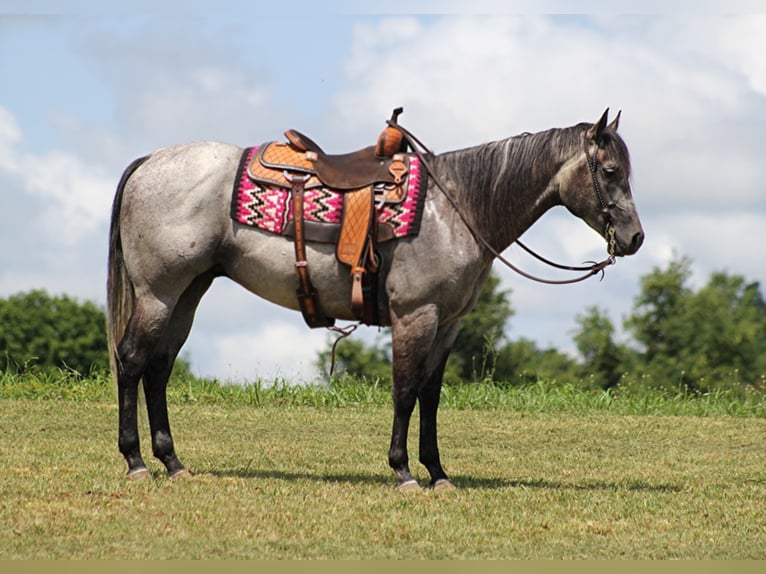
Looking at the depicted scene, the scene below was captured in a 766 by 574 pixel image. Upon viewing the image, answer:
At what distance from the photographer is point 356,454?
9.64m

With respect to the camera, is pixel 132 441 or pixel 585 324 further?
pixel 585 324

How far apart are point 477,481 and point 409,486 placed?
0.90m

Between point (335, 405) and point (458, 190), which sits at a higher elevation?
point (458, 190)

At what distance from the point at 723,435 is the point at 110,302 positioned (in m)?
6.58

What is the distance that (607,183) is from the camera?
7.65 metres

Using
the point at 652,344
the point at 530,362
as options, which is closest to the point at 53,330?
the point at 530,362

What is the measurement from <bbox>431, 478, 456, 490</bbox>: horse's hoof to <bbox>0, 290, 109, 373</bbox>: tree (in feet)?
90.8

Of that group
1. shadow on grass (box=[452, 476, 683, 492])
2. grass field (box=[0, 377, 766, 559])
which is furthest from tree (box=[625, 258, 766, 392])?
shadow on grass (box=[452, 476, 683, 492])

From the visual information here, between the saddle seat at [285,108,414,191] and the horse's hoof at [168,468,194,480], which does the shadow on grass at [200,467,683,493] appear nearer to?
the horse's hoof at [168,468,194,480]

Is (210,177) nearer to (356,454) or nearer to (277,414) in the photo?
(356,454)

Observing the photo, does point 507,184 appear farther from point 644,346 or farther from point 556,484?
point 644,346

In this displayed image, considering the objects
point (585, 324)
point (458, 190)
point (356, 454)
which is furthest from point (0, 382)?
point (585, 324)

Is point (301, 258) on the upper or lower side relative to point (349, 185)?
lower

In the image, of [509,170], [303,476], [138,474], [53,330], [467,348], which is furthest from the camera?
[467,348]
